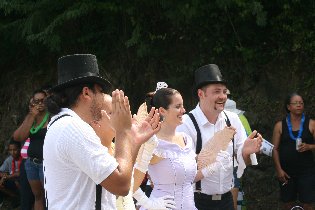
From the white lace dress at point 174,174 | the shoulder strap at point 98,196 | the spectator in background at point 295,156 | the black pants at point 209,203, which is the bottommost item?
the shoulder strap at point 98,196

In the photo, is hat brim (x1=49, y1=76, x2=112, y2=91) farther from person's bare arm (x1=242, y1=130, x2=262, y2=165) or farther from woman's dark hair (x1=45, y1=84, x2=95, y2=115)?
person's bare arm (x1=242, y1=130, x2=262, y2=165)

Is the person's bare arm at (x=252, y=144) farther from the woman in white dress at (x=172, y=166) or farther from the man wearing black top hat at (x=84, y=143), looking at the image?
the man wearing black top hat at (x=84, y=143)

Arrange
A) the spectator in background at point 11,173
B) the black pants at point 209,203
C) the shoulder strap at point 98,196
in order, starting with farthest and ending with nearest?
1. the spectator in background at point 11,173
2. the black pants at point 209,203
3. the shoulder strap at point 98,196

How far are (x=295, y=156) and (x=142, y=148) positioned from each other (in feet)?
16.8

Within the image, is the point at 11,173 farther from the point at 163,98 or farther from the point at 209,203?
the point at 163,98

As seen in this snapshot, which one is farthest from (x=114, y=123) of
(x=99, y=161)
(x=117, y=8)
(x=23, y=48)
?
(x=23, y=48)

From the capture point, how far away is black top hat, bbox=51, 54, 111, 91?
3.62 m

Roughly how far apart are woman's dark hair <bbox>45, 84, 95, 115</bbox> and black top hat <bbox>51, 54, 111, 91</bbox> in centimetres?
3

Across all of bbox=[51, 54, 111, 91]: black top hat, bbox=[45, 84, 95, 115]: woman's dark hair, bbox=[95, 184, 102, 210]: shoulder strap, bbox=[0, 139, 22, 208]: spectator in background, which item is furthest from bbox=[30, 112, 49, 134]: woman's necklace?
bbox=[95, 184, 102, 210]: shoulder strap

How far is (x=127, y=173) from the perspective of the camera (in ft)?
11.0

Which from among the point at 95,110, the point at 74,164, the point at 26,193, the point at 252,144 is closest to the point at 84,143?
the point at 74,164

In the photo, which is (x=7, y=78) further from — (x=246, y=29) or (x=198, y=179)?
(x=198, y=179)

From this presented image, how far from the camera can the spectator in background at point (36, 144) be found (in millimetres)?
8680

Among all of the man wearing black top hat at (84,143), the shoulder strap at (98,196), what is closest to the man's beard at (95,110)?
the man wearing black top hat at (84,143)
